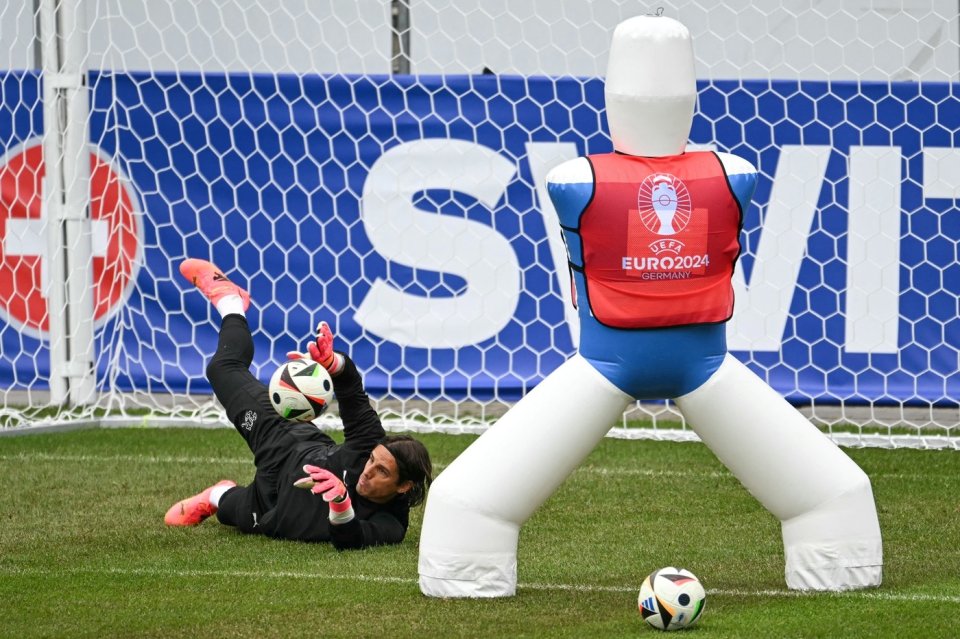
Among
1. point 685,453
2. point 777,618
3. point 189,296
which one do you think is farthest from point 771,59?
point 777,618

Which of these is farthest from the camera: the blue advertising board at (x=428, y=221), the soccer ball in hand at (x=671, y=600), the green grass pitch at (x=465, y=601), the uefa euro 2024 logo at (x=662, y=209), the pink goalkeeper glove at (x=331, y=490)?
the blue advertising board at (x=428, y=221)

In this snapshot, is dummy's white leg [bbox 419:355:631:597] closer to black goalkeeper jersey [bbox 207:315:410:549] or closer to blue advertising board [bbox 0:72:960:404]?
black goalkeeper jersey [bbox 207:315:410:549]

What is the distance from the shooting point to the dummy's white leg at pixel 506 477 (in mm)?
4453

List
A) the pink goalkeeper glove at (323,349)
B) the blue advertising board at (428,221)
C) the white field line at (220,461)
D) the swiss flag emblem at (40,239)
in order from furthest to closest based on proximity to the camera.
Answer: the swiss flag emblem at (40,239), the blue advertising board at (428,221), the white field line at (220,461), the pink goalkeeper glove at (323,349)

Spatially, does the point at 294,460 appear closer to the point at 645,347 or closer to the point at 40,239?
the point at 645,347

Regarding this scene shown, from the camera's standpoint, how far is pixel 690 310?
4430 mm

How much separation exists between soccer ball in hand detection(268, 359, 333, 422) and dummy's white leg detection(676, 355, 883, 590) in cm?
151

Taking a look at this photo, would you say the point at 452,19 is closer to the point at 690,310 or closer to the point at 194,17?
the point at 194,17

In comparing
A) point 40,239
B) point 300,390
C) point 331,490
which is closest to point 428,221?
point 40,239

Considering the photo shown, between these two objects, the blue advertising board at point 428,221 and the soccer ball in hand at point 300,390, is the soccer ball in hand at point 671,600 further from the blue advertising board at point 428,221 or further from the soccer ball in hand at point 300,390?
the blue advertising board at point 428,221

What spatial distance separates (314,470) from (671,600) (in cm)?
124

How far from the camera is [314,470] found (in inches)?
185

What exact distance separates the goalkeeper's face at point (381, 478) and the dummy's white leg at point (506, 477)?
72cm

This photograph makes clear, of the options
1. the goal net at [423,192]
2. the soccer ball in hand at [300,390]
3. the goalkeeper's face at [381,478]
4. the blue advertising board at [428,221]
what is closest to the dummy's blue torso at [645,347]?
the goalkeeper's face at [381,478]
